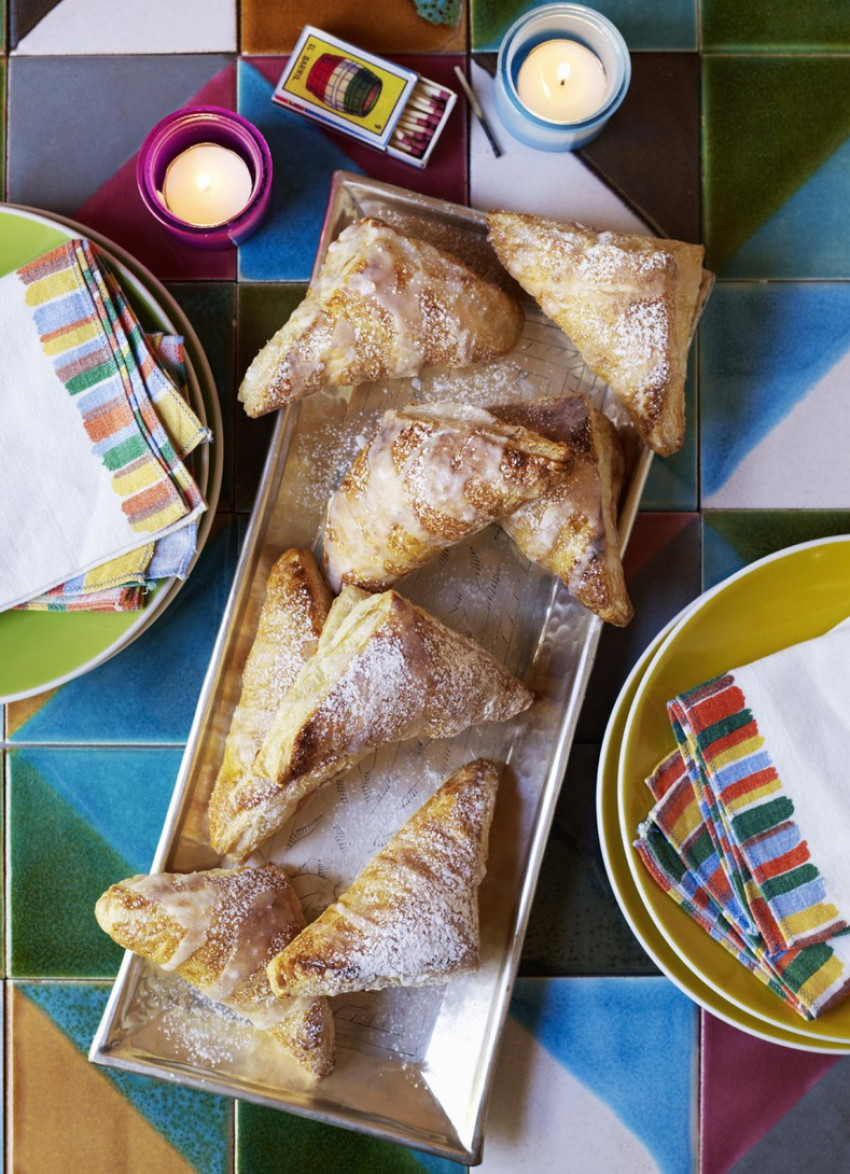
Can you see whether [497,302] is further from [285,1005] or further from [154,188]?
[285,1005]

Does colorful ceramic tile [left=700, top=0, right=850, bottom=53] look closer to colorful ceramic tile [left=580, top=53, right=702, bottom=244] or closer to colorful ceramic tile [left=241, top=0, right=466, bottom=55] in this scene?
colorful ceramic tile [left=580, top=53, right=702, bottom=244]

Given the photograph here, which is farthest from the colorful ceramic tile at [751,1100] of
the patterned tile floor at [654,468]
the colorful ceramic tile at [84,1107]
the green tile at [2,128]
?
the green tile at [2,128]

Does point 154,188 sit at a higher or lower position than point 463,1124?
higher

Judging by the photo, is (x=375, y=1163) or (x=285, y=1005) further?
(x=375, y=1163)

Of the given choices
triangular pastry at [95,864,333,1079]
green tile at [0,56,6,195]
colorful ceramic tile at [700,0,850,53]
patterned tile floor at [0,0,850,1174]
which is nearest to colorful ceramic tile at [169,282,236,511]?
patterned tile floor at [0,0,850,1174]

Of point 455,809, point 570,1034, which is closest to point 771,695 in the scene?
point 455,809

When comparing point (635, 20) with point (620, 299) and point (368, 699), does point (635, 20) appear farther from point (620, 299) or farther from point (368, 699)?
point (368, 699)

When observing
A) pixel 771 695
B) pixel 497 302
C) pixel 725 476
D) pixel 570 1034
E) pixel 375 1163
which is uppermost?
pixel 497 302
